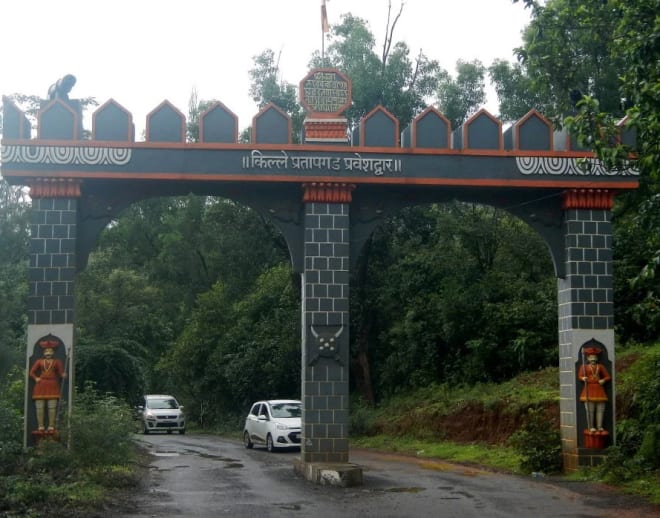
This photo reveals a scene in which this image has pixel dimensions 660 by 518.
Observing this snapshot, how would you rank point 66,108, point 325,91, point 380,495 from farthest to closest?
1. point 325,91
2. point 66,108
3. point 380,495

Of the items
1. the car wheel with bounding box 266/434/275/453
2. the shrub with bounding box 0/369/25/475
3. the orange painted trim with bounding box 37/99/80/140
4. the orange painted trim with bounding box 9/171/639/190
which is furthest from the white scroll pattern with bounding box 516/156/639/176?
the car wheel with bounding box 266/434/275/453

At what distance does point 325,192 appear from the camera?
16.5 metres

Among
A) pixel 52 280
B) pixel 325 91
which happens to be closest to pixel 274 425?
pixel 52 280

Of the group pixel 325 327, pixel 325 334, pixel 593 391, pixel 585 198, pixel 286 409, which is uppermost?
pixel 585 198

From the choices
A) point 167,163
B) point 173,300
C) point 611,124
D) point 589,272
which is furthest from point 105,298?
point 611,124

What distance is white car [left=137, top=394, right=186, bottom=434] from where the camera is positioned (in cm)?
3488

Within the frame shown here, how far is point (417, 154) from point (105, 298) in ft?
71.7

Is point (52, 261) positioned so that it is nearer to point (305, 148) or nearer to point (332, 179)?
point (305, 148)

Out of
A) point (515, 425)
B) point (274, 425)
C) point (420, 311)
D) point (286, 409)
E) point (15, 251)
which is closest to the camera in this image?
point (515, 425)

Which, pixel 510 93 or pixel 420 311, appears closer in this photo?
pixel 420 311

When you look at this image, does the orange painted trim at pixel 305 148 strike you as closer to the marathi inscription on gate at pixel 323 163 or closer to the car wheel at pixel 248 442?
the marathi inscription on gate at pixel 323 163

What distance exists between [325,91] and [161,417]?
70.0ft

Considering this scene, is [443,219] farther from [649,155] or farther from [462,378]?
[649,155]

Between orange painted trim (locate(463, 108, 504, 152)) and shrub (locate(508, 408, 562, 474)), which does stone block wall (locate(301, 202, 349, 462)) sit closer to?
orange painted trim (locate(463, 108, 504, 152))
